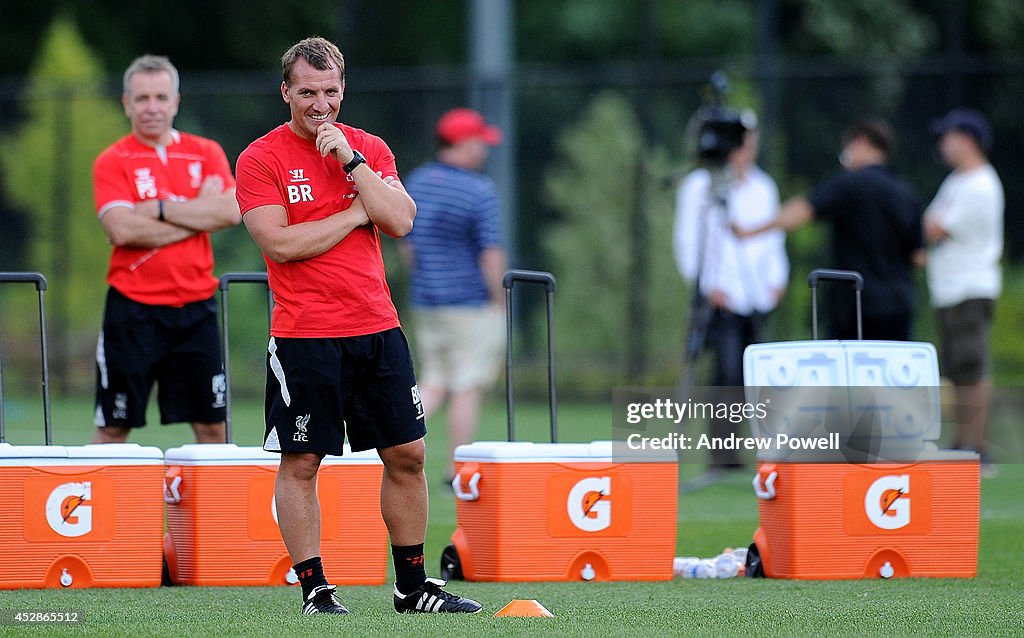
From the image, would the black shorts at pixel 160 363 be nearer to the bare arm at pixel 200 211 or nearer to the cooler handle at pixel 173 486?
the bare arm at pixel 200 211

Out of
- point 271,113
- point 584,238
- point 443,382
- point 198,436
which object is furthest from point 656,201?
point 198,436

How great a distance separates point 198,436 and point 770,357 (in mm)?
2281

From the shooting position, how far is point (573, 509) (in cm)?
597

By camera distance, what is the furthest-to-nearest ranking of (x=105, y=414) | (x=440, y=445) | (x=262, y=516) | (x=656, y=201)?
(x=656, y=201), (x=440, y=445), (x=105, y=414), (x=262, y=516)

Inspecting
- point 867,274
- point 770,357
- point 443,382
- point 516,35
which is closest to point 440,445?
point 443,382

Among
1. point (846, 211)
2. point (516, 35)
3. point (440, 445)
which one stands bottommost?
point (440, 445)

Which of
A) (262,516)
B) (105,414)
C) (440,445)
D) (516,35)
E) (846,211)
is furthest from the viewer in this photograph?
(516,35)

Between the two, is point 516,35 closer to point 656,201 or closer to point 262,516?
point 656,201

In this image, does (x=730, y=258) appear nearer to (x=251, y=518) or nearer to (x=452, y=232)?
(x=452, y=232)

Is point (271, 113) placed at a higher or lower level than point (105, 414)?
higher

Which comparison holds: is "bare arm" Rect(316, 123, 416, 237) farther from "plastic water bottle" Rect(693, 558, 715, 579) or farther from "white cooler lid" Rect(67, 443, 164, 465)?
"plastic water bottle" Rect(693, 558, 715, 579)

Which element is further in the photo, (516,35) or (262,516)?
(516,35)

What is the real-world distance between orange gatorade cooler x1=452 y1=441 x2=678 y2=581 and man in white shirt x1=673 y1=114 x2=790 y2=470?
3349 millimetres

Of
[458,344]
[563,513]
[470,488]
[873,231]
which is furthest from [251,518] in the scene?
[873,231]
